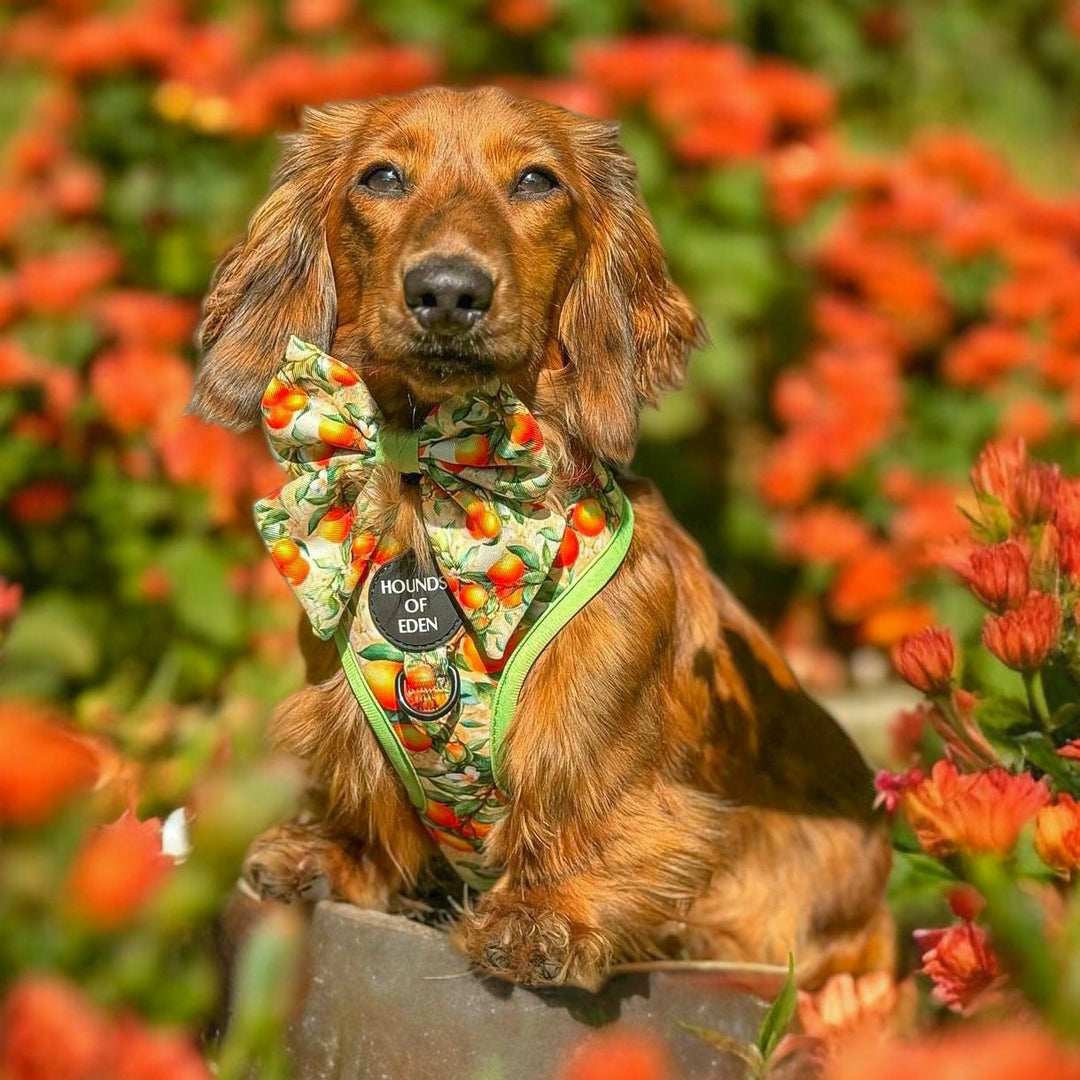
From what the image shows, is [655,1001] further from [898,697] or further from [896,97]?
[896,97]

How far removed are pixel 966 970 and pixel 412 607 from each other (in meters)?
0.89

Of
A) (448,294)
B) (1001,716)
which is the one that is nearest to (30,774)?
(448,294)

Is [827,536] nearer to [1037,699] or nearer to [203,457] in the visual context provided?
[203,457]

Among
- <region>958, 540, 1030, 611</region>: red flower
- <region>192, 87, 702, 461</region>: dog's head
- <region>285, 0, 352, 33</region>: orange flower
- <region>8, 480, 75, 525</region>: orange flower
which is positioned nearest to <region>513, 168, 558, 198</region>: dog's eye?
<region>192, 87, 702, 461</region>: dog's head

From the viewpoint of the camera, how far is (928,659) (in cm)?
214

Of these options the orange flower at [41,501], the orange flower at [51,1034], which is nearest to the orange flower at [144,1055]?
the orange flower at [51,1034]

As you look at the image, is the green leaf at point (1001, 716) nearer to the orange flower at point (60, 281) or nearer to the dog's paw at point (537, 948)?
the dog's paw at point (537, 948)

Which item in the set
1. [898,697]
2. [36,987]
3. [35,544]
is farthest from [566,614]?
[898,697]

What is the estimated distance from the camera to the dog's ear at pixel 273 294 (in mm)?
2363

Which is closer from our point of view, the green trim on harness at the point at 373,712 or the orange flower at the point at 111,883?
the orange flower at the point at 111,883

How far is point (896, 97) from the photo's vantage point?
5891mm

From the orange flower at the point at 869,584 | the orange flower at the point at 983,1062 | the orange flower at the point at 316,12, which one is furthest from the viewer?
the orange flower at the point at 316,12

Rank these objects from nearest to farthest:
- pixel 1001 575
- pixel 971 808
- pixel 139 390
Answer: pixel 971 808
pixel 1001 575
pixel 139 390

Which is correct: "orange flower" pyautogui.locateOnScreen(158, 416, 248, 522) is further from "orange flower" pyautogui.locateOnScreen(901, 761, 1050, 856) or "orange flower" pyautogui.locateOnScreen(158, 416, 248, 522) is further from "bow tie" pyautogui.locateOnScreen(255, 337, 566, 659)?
"orange flower" pyautogui.locateOnScreen(901, 761, 1050, 856)
